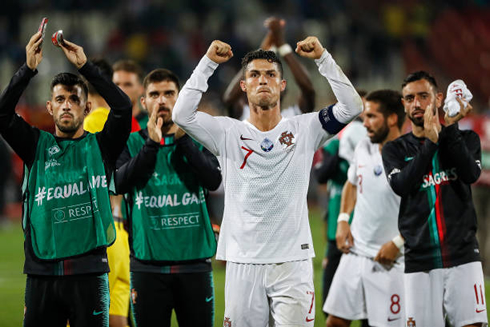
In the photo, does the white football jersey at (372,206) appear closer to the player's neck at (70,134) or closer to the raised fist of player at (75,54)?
the player's neck at (70,134)

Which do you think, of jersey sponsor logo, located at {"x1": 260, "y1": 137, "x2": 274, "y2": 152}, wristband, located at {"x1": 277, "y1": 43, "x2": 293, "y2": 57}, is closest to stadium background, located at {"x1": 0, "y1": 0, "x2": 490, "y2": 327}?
wristband, located at {"x1": 277, "y1": 43, "x2": 293, "y2": 57}

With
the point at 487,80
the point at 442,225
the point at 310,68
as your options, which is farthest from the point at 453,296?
the point at 310,68

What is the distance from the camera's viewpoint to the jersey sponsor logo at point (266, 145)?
526 centimetres

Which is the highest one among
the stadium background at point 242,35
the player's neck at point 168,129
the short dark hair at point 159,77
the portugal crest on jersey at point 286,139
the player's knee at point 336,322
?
the stadium background at point 242,35

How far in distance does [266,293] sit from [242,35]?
18.5 m

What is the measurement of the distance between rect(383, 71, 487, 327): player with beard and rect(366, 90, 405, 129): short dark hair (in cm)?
78

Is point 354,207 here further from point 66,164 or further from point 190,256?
point 66,164

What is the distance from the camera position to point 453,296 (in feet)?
18.5

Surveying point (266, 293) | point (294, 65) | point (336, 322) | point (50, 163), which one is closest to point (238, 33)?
point (294, 65)

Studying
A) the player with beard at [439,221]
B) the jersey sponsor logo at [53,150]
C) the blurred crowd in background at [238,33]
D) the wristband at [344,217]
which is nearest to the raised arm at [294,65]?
the wristband at [344,217]

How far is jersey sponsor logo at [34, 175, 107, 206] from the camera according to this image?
5.19 meters

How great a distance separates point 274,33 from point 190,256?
285 cm

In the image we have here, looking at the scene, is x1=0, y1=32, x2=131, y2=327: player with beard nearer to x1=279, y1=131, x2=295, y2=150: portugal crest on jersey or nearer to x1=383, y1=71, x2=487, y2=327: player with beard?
x1=279, y1=131, x2=295, y2=150: portugal crest on jersey

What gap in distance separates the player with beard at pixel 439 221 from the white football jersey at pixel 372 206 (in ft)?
2.01
